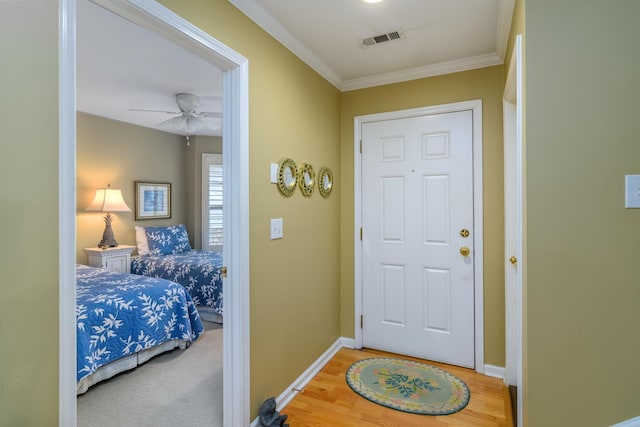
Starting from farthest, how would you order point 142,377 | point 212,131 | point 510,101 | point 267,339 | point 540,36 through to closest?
point 212,131
point 142,377
point 510,101
point 267,339
point 540,36

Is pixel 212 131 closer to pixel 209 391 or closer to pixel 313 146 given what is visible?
pixel 313 146

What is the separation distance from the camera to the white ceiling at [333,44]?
1892 mm

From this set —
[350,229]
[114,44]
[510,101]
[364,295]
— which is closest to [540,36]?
[510,101]

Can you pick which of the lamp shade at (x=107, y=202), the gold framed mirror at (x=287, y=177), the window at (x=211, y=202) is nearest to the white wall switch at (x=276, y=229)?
the gold framed mirror at (x=287, y=177)

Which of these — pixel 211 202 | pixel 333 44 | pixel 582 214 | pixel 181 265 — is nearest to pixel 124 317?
pixel 181 265

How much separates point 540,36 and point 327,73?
1631mm

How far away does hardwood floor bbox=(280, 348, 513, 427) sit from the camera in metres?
1.97

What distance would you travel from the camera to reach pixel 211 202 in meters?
5.36

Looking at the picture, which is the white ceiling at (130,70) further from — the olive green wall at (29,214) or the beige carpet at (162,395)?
the beige carpet at (162,395)

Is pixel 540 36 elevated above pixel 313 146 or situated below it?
above

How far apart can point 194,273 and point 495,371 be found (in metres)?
3.08

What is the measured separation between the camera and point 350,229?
3049 mm

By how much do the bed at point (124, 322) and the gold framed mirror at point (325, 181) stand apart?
161 cm

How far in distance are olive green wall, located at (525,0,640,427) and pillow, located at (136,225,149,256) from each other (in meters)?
4.47
